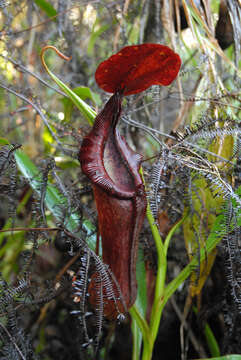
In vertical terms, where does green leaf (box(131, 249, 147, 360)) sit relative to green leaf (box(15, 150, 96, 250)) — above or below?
below

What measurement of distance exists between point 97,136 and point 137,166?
10 cm

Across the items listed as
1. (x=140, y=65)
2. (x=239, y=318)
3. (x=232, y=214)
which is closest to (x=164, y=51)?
(x=140, y=65)

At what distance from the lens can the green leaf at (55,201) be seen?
2.43 ft

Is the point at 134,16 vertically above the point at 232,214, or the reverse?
the point at 134,16

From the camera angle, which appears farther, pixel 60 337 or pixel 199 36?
pixel 60 337

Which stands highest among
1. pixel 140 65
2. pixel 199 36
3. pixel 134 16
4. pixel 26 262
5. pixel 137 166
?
pixel 134 16

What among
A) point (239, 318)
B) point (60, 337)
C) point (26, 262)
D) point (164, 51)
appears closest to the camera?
point (164, 51)

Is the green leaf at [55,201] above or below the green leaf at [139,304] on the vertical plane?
above

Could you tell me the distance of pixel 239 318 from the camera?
746mm

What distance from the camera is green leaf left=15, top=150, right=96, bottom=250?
739mm

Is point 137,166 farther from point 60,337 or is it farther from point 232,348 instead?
point 60,337

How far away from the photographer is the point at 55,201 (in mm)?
827

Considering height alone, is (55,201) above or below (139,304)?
above

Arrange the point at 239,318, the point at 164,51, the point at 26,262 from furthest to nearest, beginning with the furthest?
the point at 239,318 → the point at 26,262 → the point at 164,51
